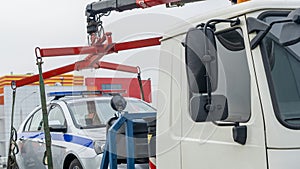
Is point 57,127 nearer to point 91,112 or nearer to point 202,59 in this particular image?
point 91,112

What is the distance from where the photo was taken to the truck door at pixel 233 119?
2.48 metres

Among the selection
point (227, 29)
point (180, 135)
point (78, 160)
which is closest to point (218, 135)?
point (180, 135)

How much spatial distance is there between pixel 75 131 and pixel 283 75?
14.6 ft

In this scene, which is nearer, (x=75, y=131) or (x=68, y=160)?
(x=75, y=131)

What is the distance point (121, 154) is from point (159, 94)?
2.35ft

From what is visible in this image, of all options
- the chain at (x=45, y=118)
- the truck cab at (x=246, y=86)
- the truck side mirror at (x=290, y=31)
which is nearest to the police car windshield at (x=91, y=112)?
the chain at (x=45, y=118)

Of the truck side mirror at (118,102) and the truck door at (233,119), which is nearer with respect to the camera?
the truck door at (233,119)

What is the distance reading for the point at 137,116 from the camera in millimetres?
3900

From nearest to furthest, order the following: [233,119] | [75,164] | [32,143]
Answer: [233,119] < [75,164] < [32,143]

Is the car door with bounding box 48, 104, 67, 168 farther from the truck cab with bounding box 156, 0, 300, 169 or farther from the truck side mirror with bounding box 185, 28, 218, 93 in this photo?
the truck side mirror with bounding box 185, 28, 218, 93

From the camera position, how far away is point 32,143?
25.0 ft

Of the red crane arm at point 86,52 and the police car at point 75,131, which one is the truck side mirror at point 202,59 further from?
the police car at point 75,131

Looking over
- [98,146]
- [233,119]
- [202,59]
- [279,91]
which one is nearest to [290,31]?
[279,91]

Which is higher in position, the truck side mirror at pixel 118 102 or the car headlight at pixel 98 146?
the truck side mirror at pixel 118 102
